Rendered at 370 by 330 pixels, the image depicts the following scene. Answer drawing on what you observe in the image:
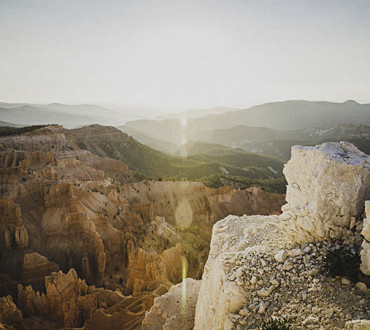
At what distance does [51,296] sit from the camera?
14.0 m

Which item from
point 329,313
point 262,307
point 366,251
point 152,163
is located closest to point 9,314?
point 262,307

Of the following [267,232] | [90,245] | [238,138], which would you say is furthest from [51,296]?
[238,138]

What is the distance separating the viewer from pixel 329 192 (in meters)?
5.43

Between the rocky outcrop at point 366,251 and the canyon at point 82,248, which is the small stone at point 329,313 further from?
the canyon at point 82,248

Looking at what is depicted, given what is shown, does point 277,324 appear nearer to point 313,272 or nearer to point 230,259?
point 313,272

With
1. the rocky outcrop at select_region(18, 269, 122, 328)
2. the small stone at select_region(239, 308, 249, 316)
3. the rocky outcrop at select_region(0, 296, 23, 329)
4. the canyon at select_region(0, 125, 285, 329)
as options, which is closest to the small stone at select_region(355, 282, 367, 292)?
the small stone at select_region(239, 308, 249, 316)

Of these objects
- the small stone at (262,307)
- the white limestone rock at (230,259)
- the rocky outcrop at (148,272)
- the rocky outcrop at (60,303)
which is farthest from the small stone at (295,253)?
the rocky outcrop at (60,303)

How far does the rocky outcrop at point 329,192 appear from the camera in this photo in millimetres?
5242

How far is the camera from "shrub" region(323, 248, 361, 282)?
4559 millimetres

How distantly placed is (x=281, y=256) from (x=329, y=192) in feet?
6.03

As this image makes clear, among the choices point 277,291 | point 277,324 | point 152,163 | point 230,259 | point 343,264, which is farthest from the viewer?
point 152,163

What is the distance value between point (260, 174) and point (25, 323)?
62.4 meters

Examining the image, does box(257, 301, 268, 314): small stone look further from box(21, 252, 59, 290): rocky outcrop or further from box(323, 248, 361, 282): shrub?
box(21, 252, 59, 290): rocky outcrop

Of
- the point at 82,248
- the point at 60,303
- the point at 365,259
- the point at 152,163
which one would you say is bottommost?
the point at 60,303
